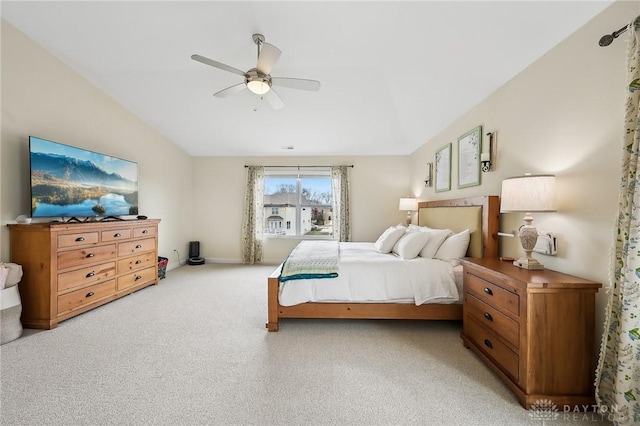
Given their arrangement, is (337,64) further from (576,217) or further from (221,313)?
(221,313)

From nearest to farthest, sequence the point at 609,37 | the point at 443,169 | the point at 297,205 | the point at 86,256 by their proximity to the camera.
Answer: the point at 609,37 → the point at 86,256 → the point at 443,169 → the point at 297,205

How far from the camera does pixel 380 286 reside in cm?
253

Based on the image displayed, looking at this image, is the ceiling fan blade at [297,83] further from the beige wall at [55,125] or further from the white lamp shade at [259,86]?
the beige wall at [55,125]

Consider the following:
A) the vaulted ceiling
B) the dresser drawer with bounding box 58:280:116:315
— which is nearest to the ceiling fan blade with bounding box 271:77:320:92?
the vaulted ceiling

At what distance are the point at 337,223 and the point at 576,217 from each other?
409 cm

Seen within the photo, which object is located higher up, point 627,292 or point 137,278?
point 627,292

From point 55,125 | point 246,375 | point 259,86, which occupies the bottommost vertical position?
point 246,375

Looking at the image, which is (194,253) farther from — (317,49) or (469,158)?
(469,158)

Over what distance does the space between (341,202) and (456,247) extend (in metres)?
3.00

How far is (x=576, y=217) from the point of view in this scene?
5.74 feet

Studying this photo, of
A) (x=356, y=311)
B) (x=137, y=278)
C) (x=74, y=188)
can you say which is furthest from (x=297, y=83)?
(x=137, y=278)

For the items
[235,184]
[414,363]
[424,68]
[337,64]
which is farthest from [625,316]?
[235,184]

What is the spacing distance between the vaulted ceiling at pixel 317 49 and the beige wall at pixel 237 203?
4.75 ft

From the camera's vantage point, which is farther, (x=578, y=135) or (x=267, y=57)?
(x=267, y=57)
